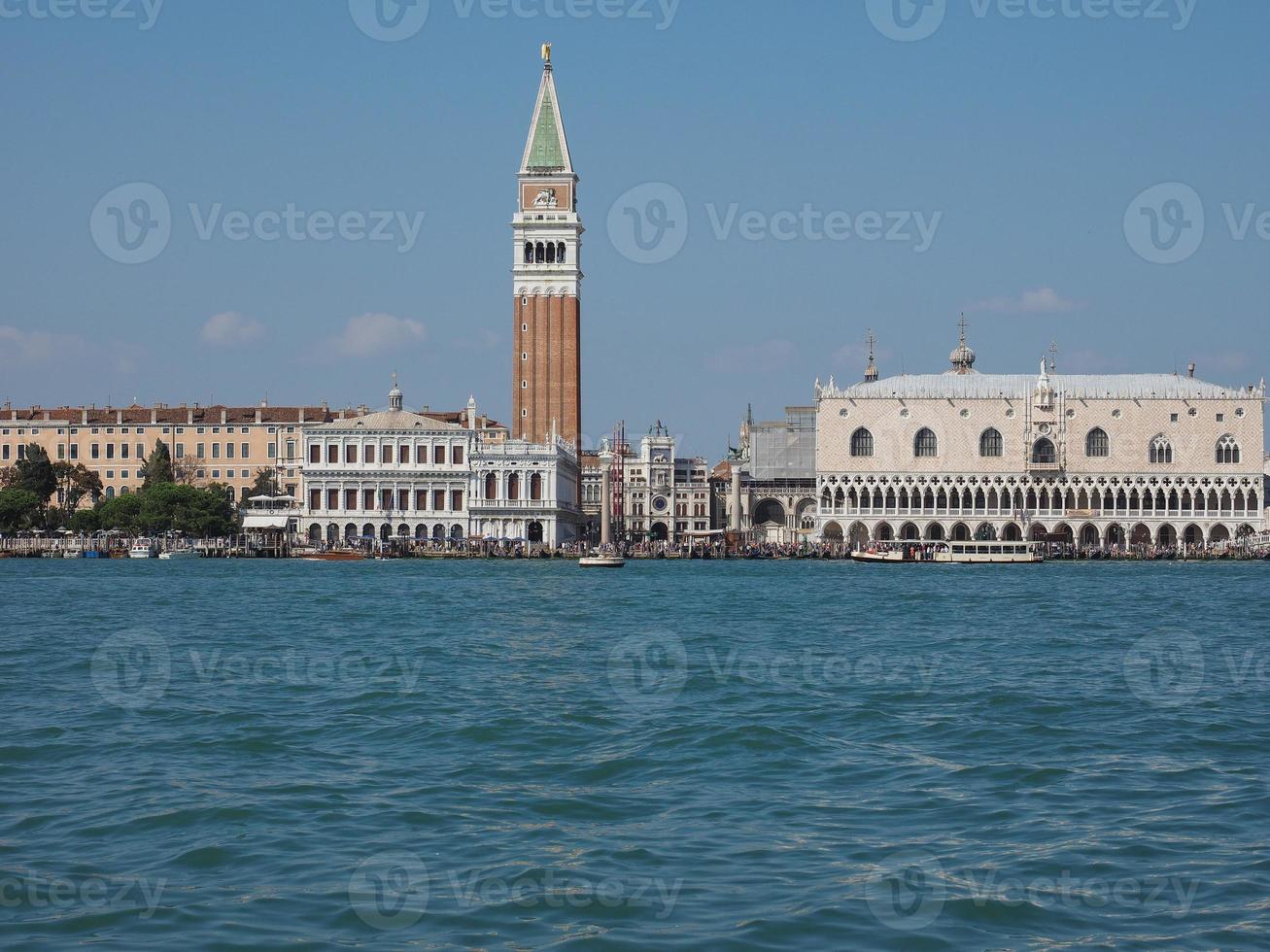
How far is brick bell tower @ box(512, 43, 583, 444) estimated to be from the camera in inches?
3570

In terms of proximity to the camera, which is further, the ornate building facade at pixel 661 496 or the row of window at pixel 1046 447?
the ornate building facade at pixel 661 496

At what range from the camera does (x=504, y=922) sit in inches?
360

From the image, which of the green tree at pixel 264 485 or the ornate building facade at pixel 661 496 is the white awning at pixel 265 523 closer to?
the green tree at pixel 264 485

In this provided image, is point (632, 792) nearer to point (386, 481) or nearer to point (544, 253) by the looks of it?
point (386, 481)

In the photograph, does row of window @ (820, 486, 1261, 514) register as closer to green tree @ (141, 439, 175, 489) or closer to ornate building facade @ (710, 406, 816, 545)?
ornate building facade @ (710, 406, 816, 545)

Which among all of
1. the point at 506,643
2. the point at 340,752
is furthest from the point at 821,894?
the point at 506,643

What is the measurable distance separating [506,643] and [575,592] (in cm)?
1853

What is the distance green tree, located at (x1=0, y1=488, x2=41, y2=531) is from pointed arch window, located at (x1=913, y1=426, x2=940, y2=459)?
154 ft

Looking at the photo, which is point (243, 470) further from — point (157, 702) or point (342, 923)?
point (342, 923)

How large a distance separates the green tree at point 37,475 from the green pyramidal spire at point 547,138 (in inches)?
1257

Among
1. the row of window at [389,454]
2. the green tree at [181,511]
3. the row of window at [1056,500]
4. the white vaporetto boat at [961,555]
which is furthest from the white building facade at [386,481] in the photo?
the white vaporetto boat at [961,555]

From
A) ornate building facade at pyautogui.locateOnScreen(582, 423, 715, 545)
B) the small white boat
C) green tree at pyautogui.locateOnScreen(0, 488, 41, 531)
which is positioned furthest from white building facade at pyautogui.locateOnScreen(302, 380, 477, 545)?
ornate building facade at pyautogui.locateOnScreen(582, 423, 715, 545)

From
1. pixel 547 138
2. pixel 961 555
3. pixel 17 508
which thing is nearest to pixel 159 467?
pixel 17 508

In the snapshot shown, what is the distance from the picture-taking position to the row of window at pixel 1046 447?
3342 inches
